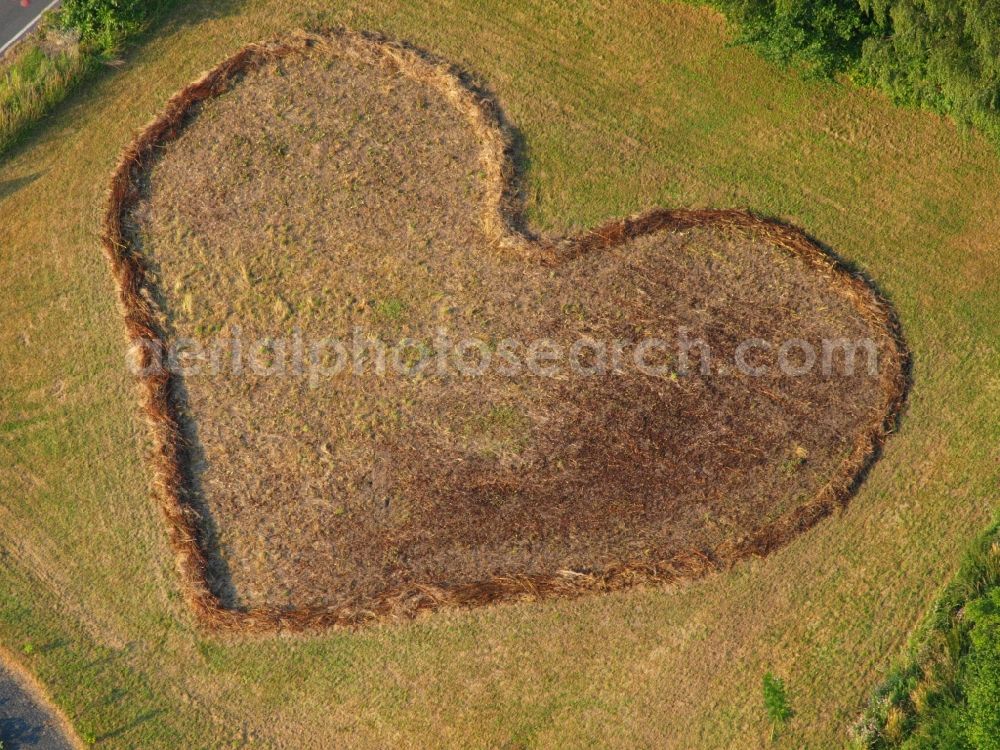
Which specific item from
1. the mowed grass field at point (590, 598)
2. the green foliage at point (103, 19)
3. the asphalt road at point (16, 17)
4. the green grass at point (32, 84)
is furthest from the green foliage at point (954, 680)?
the asphalt road at point (16, 17)

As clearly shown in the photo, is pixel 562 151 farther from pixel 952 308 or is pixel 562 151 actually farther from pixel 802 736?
pixel 802 736

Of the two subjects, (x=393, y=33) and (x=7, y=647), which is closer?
(x=7, y=647)

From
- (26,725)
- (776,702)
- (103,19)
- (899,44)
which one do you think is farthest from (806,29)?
(26,725)

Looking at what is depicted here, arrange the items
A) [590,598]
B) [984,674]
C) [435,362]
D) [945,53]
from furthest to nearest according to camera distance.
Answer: [435,362] → [590,598] → [945,53] → [984,674]

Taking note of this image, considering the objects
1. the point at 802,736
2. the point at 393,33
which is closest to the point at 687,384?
the point at 802,736

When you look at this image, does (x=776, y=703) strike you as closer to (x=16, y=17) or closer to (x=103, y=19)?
(x=103, y=19)

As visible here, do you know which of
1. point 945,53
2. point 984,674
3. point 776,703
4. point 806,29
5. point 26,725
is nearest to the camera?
point 984,674

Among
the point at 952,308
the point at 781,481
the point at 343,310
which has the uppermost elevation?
the point at 343,310
